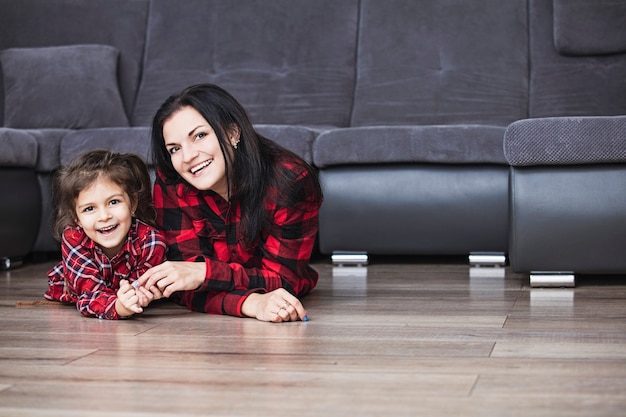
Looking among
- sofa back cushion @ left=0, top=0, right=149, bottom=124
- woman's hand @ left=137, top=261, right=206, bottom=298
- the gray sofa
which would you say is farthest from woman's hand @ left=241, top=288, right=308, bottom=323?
sofa back cushion @ left=0, top=0, right=149, bottom=124

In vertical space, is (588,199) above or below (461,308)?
above

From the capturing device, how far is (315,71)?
11.7ft

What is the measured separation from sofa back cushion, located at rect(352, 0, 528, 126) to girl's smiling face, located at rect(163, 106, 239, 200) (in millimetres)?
1568

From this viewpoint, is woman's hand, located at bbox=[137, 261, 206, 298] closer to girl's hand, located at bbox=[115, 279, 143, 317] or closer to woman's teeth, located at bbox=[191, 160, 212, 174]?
girl's hand, located at bbox=[115, 279, 143, 317]

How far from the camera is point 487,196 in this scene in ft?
8.90

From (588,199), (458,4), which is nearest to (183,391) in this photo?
(588,199)

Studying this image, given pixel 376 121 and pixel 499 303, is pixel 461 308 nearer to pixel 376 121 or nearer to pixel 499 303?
pixel 499 303

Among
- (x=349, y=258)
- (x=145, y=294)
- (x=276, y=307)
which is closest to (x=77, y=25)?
(x=349, y=258)

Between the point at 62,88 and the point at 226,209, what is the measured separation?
174 centimetres

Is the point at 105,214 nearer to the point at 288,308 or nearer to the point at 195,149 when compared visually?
the point at 195,149

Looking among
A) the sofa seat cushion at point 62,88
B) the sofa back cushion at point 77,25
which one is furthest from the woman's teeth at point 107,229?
the sofa back cushion at point 77,25

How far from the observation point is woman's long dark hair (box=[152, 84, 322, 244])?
1925mm

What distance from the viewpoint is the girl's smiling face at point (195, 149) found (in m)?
1.90

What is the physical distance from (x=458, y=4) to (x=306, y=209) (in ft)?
5.83
